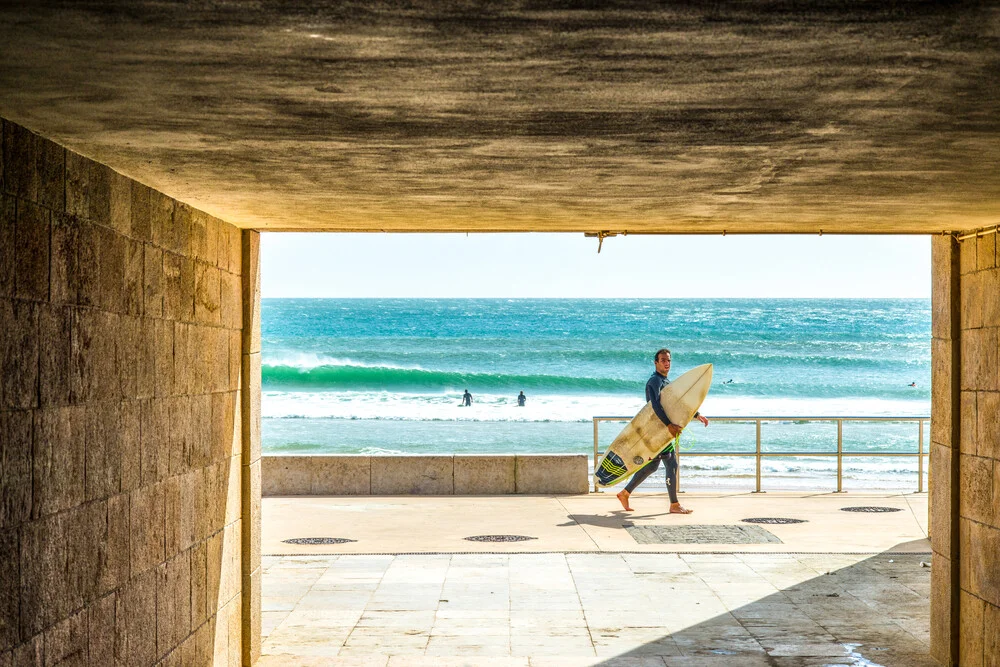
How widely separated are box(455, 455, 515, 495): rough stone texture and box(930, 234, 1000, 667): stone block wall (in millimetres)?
8363

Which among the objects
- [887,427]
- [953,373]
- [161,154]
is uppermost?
[161,154]

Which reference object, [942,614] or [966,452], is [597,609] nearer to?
[942,614]

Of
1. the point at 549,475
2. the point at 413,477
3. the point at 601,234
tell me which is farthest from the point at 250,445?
the point at 549,475

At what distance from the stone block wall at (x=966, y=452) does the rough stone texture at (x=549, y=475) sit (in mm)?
8141

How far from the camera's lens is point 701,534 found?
1224 centimetres

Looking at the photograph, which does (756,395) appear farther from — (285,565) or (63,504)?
(63,504)

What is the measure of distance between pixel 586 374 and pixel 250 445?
47766 mm

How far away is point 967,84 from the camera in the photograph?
11.2ft

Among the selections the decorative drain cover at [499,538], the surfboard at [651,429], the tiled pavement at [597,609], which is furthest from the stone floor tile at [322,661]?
the surfboard at [651,429]

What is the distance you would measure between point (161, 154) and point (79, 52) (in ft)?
5.22

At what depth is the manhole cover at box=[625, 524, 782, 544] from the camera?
11844 millimetres

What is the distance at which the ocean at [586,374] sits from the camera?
32.3 meters

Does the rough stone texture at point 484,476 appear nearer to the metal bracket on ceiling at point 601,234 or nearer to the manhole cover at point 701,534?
the manhole cover at point 701,534

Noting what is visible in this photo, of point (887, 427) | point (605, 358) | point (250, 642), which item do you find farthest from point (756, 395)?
point (250, 642)
